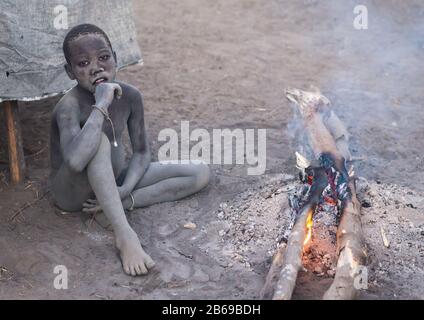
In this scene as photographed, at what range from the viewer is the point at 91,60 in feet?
11.5

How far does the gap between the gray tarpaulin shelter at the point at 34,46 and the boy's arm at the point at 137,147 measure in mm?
582

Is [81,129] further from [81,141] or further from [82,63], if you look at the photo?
[82,63]

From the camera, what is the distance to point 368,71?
6.03 m

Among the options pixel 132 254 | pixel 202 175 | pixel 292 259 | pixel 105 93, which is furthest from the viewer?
pixel 202 175

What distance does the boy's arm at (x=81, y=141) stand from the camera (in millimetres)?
3334

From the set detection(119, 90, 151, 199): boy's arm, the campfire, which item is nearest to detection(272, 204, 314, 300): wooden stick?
the campfire

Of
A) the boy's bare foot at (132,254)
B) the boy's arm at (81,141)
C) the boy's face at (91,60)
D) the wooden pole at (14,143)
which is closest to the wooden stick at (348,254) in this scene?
the boy's bare foot at (132,254)

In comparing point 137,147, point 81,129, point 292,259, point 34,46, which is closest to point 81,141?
point 81,129

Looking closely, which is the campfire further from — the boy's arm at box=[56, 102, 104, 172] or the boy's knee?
the boy's arm at box=[56, 102, 104, 172]

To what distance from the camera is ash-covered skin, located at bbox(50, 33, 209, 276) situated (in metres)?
3.37

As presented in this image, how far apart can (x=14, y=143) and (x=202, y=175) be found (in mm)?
1249

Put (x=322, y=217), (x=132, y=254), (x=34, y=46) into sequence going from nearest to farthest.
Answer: (x=132, y=254), (x=322, y=217), (x=34, y=46)

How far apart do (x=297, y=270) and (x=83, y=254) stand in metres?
1.21
